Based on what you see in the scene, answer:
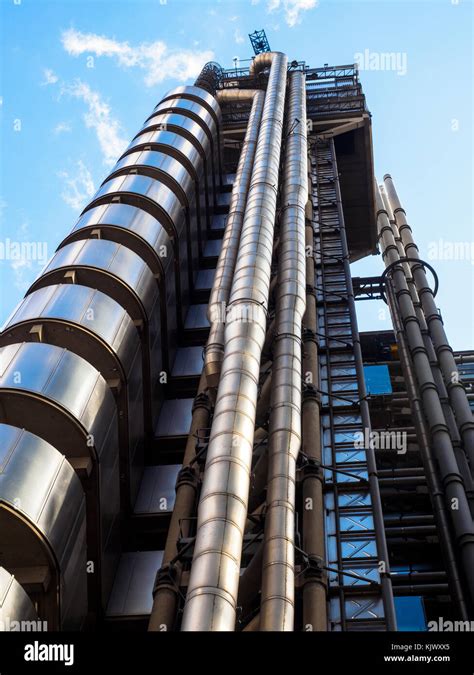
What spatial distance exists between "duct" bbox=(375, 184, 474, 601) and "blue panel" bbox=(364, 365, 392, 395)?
2.69m

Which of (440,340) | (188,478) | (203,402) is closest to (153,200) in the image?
(203,402)

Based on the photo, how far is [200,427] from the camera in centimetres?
2427

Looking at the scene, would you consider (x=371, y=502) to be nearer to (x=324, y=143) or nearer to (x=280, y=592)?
(x=280, y=592)

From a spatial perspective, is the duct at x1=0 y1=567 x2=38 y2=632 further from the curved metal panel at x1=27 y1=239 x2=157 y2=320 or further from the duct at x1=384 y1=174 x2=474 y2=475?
the duct at x1=384 y1=174 x2=474 y2=475

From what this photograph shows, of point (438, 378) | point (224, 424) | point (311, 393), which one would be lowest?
point (224, 424)

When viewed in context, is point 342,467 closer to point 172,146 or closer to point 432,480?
point 432,480

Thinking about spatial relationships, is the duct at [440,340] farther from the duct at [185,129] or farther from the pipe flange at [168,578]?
the pipe flange at [168,578]

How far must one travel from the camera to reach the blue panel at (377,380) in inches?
1434


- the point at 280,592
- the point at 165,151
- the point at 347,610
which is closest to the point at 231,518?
the point at 280,592

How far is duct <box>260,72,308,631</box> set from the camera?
1639cm

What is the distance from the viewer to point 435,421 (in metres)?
29.8

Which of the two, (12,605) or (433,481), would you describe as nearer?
(12,605)

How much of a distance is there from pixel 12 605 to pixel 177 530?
642cm

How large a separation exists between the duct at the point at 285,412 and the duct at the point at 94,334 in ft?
16.4
